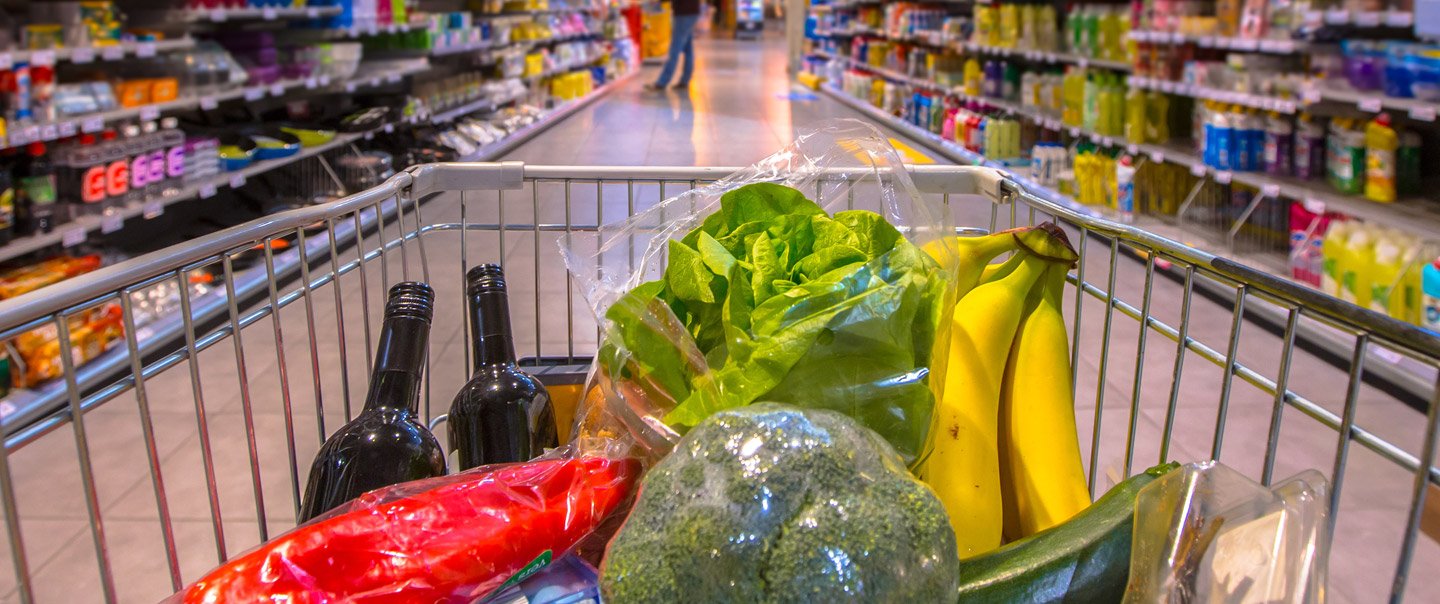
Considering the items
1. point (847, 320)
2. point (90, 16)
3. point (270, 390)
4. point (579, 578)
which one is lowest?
point (270, 390)

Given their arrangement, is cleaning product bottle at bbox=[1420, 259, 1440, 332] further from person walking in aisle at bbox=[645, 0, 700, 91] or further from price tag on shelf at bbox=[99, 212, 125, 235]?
person walking in aisle at bbox=[645, 0, 700, 91]

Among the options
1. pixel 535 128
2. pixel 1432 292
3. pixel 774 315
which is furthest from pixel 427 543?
pixel 535 128

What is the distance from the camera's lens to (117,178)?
3410 mm

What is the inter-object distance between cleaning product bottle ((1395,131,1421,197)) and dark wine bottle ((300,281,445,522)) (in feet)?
11.7

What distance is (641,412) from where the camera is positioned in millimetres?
914

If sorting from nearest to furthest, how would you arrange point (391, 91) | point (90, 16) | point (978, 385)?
point (978, 385)
point (90, 16)
point (391, 91)

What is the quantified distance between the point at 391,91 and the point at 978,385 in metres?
6.20

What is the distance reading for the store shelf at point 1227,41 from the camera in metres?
3.65

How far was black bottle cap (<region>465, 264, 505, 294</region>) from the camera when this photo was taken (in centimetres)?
107

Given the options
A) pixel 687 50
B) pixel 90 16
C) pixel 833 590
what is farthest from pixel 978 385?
pixel 687 50

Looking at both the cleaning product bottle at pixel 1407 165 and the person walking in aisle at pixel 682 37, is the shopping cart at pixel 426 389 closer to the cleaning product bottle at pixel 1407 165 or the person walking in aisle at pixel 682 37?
the cleaning product bottle at pixel 1407 165

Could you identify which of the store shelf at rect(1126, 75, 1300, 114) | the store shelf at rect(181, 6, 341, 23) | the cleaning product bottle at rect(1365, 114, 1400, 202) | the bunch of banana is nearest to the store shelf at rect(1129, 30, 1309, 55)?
the store shelf at rect(1126, 75, 1300, 114)

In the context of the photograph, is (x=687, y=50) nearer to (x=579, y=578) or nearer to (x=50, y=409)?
(x=50, y=409)

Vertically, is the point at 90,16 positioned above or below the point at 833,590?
above
